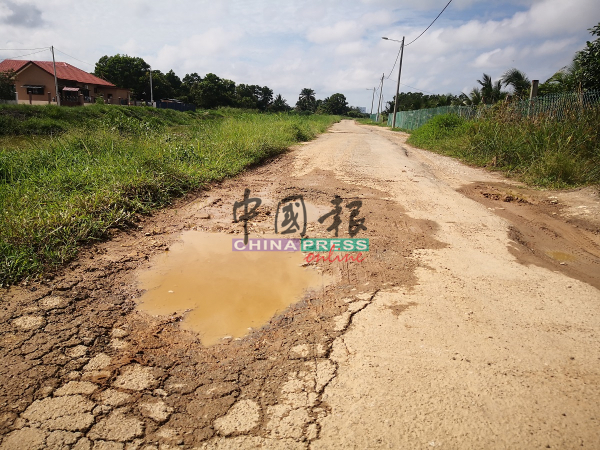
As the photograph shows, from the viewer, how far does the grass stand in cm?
331

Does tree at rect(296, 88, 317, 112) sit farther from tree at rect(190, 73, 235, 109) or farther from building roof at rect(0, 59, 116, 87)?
building roof at rect(0, 59, 116, 87)

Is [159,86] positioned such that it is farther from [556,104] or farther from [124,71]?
[556,104]

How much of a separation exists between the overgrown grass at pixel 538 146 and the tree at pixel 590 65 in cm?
182

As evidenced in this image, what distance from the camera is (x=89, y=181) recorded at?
486 cm

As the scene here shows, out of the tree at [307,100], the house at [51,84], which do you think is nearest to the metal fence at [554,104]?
the house at [51,84]

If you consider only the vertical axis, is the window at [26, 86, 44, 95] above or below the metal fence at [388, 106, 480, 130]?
above

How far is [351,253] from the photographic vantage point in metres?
3.70

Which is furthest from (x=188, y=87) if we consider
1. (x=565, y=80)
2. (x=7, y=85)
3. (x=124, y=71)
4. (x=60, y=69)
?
(x=565, y=80)

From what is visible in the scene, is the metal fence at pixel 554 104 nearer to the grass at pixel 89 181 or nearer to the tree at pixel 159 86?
the grass at pixel 89 181

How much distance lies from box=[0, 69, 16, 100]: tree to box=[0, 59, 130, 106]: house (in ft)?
2.84

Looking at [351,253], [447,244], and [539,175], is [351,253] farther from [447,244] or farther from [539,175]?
[539,175]

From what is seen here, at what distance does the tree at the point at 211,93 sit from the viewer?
51.9 m

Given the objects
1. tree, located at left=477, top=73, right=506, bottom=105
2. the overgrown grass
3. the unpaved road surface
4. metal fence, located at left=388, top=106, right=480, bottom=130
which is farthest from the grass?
tree, located at left=477, top=73, right=506, bottom=105

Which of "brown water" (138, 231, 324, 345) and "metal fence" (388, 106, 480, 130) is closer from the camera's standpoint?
"brown water" (138, 231, 324, 345)
